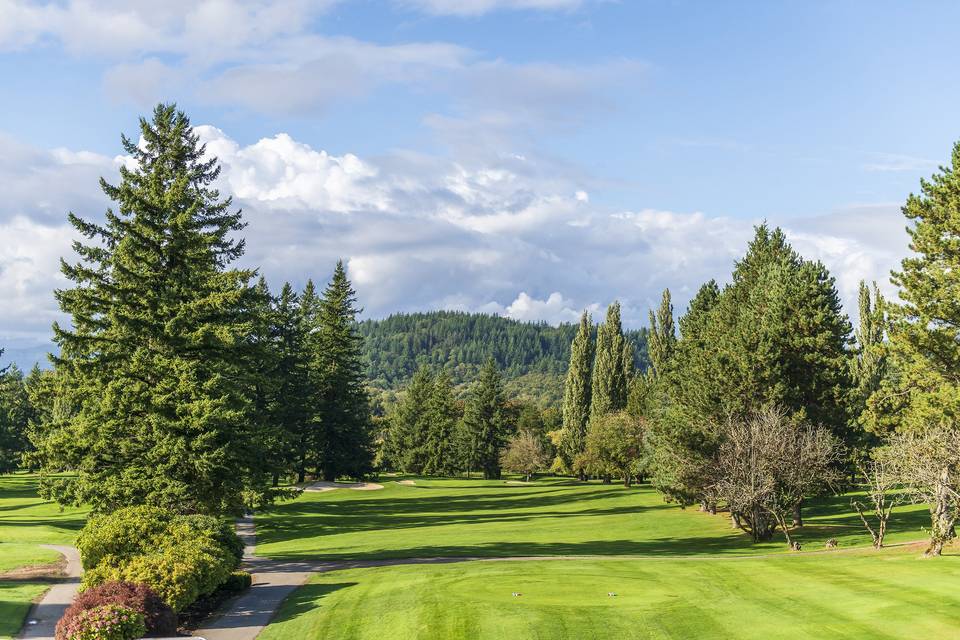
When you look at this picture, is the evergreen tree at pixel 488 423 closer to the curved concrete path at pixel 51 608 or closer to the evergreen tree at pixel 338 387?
the evergreen tree at pixel 338 387

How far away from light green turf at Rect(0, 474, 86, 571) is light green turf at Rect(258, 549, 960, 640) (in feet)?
45.8

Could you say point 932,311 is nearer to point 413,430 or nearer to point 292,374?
point 292,374

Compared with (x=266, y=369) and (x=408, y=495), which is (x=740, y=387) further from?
(x=408, y=495)

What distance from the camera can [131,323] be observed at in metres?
32.9

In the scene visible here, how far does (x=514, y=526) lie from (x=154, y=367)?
90.7 ft

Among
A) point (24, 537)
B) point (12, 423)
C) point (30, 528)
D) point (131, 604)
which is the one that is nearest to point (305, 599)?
point (131, 604)

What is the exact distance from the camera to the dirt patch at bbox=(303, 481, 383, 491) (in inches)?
→ 2918

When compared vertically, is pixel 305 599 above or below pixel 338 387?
below

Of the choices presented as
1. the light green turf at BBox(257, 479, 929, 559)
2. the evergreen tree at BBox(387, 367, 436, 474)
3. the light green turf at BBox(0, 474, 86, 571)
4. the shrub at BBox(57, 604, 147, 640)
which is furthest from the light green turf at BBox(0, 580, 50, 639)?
the evergreen tree at BBox(387, 367, 436, 474)

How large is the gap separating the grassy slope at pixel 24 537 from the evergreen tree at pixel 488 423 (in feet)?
178

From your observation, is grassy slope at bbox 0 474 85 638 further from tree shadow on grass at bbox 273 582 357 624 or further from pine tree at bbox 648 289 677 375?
pine tree at bbox 648 289 677 375

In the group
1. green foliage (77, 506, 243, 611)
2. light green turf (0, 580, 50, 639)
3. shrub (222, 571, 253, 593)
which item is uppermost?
green foliage (77, 506, 243, 611)

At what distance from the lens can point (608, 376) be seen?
9738 cm

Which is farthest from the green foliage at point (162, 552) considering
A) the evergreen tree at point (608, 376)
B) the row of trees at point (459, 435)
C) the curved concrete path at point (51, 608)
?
the row of trees at point (459, 435)
